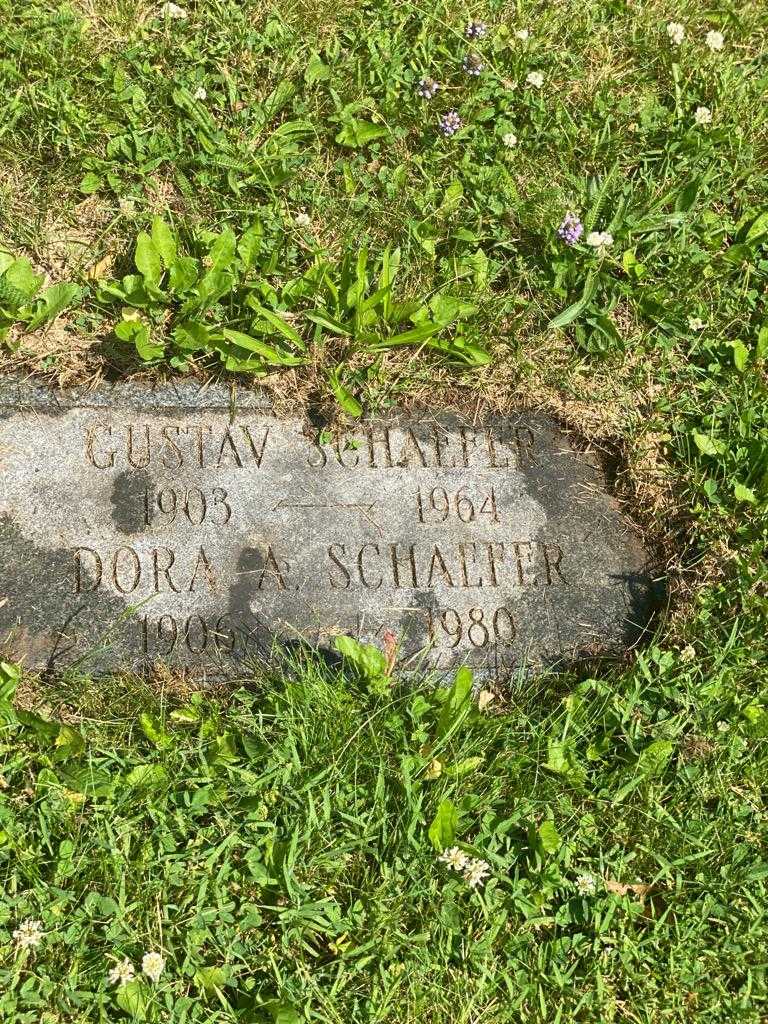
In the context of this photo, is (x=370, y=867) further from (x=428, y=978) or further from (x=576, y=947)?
(x=576, y=947)

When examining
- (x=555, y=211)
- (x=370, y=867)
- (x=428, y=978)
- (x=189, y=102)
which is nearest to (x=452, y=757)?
(x=370, y=867)

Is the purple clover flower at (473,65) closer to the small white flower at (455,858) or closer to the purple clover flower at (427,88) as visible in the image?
the purple clover flower at (427,88)

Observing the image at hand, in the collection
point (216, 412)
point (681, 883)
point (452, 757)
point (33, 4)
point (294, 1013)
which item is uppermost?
point (33, 4)

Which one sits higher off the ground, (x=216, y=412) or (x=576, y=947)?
(x=216, y=412)

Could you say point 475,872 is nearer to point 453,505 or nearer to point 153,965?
point 153,965

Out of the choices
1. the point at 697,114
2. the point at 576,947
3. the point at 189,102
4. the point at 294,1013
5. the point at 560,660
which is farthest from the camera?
the point at 697,114

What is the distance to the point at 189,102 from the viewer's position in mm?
2963

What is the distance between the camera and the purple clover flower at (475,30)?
318 centimetres

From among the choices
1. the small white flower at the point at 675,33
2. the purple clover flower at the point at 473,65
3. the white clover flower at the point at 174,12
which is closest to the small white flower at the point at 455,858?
the purple clover flower at the point at 473,65

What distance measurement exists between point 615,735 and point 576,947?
542 millimetres

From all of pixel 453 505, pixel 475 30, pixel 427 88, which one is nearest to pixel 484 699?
pixel 453 505

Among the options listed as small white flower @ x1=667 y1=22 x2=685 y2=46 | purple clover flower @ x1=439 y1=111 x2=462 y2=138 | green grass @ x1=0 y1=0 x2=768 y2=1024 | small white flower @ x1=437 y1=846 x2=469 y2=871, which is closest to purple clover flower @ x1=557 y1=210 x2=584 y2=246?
green grass @ x1=0 y1=0 x2=768 y2=1024

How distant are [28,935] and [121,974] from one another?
228mm

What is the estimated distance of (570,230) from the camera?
9.50 feet
